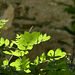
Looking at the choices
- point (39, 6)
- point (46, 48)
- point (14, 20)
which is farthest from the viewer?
point (39, 6)

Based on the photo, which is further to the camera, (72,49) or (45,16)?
(45,16)

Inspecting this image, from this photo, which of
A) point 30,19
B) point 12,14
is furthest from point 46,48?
point 12,14

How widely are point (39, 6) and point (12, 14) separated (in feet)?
1.71

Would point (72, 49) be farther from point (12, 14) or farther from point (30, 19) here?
point (12, 14)

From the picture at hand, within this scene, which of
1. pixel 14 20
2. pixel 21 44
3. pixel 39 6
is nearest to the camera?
pixel 21 44

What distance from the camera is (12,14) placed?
281 centimetres

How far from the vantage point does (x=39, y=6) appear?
3.01m

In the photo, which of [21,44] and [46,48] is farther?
[46,48]

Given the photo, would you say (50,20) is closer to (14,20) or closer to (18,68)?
(14,20)

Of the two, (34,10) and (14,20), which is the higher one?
(34,10)

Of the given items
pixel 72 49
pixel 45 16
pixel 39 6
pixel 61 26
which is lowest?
pixel 72 49

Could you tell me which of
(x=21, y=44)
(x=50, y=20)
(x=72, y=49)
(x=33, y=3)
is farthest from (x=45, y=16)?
(x=21, y=44)

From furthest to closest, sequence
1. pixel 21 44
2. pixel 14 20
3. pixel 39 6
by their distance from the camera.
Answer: pixel 39 6, pixel 14 20, pixel 21 44

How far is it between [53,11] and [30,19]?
0.45m
